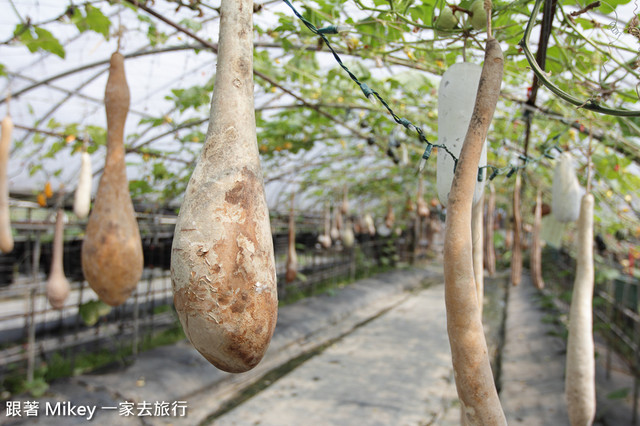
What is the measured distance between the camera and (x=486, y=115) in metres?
0.89

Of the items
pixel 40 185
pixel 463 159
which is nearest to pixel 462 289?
pixel 463 159

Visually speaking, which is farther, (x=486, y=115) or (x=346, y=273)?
(x=346, y=273)

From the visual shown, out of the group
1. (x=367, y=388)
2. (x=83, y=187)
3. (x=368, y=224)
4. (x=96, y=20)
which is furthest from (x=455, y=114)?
(x=368, y=224)

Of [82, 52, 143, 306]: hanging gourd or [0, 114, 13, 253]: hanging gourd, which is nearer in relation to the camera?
[82, 52, 143, 306]: hanging gourd

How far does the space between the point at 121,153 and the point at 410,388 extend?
464 centimetres

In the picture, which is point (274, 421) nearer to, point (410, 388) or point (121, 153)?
point (410, 388)

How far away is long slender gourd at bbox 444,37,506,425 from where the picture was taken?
83 centimetres

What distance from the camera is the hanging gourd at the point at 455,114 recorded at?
1.14 meters

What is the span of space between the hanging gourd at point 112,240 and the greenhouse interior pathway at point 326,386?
2.89 m

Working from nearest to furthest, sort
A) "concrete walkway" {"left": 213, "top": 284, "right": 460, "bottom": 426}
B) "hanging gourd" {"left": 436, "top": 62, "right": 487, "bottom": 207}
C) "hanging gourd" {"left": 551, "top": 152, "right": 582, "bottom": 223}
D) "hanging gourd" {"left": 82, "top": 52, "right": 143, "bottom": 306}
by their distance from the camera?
"hanging gourd" {"left": 436, "top": 62, "right": 487, "bottom": 207} → "hanging gourd" {"left": 82, "top": 52, "right": 143, "bottom": 306} → "hanging gourd" {"left": 551, "top": 152, "right": 582, "bottom": 223} → "concrete walkway" {"left": 213, "top": 284, "right": 460, "bottom": 426}

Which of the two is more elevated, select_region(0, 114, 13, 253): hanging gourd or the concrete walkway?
select_region(0, 114, 13, 253): hanging gourd

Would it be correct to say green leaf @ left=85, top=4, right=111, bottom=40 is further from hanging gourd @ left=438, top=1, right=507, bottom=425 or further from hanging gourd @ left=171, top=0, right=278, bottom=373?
hanging gourd @ left=438, top=1, right=507, bottom=425

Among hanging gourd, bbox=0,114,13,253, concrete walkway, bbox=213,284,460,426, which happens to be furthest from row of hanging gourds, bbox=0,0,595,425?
concrete walkway, bbox=213,284,460,426

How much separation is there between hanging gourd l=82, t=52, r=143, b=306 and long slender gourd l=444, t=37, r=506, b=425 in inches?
45.9
